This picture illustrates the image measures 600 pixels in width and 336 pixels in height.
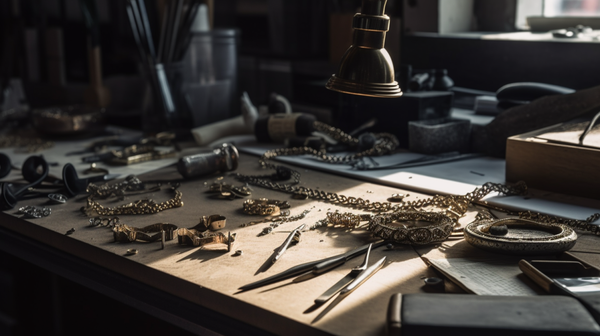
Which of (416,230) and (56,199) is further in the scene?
(56,199)

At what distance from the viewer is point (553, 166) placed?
1.29m

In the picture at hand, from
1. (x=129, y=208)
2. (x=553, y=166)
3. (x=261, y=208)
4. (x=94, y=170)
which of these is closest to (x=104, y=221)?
(x=129, y=208)

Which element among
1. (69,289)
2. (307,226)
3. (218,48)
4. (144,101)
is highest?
(218,48)

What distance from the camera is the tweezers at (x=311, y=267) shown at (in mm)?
877

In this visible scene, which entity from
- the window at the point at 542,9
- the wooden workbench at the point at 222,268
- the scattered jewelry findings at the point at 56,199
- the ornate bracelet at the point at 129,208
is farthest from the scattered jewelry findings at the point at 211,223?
the window at the point at 542,9

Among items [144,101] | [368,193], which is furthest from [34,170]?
[368,193]

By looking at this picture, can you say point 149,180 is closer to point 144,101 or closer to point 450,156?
point 144,101

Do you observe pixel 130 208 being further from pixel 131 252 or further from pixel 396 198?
pixel 396 198

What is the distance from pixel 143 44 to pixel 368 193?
96cm

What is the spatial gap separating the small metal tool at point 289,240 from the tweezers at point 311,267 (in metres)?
0.06

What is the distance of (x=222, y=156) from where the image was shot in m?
1.49

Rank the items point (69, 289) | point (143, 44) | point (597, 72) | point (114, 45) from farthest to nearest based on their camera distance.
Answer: point (114, 45)
point (143, 44)
point (69, 289)
point (597, 72)

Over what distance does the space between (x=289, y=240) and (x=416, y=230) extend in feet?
0.70

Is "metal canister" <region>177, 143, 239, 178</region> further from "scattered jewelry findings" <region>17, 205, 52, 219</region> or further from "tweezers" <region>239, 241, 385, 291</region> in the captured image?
"tweezers" <region>239, 241, 385, 291</region>
